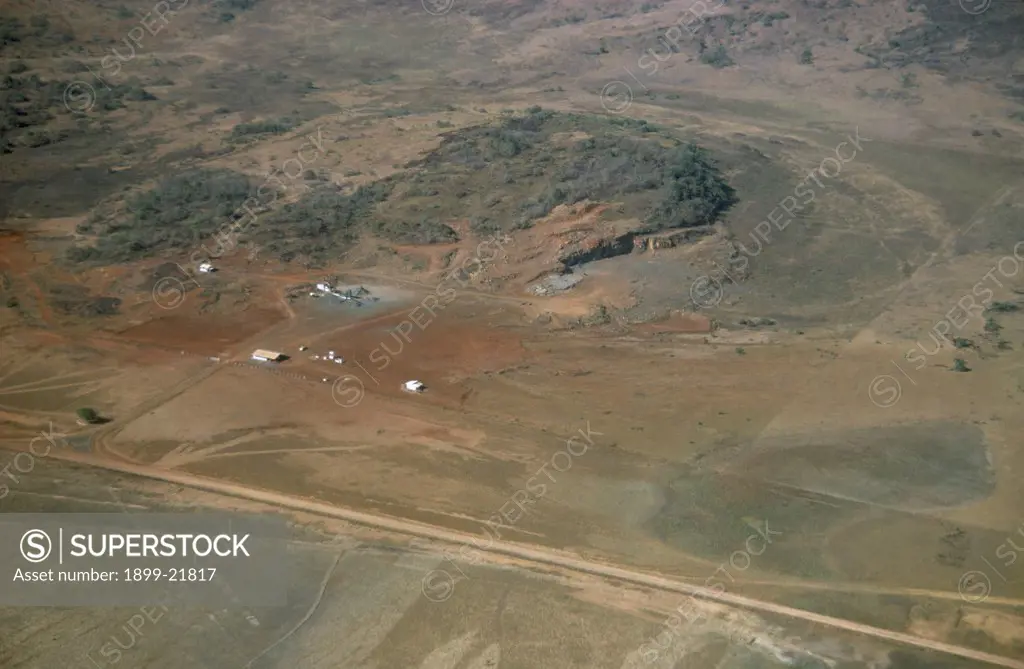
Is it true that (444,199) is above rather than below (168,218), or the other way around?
below

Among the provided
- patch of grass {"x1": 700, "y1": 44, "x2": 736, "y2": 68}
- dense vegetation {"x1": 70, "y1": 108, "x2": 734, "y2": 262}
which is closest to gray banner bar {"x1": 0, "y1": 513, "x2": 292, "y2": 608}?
dense vegetation {"x1": 70, "y1": 108, "x2": 734, "y2": 262}

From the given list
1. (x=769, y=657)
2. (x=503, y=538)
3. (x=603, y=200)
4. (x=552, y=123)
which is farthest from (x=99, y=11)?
(x=769, y=657)

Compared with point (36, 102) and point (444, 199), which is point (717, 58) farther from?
point (36, 102)

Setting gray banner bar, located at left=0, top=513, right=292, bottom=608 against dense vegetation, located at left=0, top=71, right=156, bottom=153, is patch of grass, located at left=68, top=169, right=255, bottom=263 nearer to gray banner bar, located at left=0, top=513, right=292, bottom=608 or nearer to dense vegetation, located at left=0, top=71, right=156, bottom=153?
dense vegetation, located at left=0, top=71, right=156, bottom=153

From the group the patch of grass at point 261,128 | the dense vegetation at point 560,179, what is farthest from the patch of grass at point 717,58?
the patch of grass at point 261,128

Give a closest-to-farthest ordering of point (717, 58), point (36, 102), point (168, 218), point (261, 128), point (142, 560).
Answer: point (142, 560) < point (168, 218) < point (261, 128) < point (36, 102) < point (717, 58)

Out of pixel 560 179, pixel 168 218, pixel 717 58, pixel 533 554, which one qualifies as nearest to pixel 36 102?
pixel 168 218

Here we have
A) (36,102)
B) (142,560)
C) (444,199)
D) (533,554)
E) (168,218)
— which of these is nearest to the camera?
(142,560)
